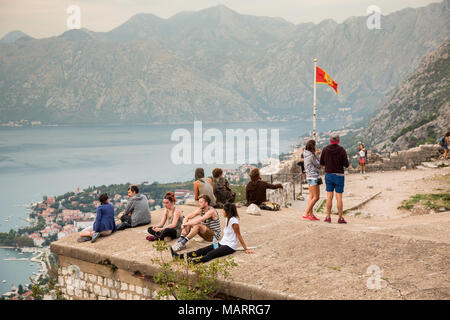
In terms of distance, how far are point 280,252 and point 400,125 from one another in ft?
270

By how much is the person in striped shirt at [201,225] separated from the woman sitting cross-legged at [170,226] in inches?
14.4

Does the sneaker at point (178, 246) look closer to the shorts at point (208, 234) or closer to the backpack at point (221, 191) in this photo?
the shorts at point (208, 234)

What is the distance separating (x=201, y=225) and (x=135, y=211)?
222 cm

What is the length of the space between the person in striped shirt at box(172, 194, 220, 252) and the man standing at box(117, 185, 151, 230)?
1.73 m

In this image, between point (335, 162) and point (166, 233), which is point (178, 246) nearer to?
point (166, 233)

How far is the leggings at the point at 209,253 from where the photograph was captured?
263 inches

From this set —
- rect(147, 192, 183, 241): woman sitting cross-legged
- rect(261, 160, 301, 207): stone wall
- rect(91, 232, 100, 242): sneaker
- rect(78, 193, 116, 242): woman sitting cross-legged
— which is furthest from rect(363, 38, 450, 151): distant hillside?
rect(91, 232, 100, 242): sneaker

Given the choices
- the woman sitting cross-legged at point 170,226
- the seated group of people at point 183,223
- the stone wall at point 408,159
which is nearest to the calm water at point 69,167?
the stone wall at point 408,159

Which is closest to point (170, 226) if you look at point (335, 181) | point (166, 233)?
point (166, 233)

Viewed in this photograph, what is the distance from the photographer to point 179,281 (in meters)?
6.15

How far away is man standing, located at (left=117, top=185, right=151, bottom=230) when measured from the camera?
9016mm

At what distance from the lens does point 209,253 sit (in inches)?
265

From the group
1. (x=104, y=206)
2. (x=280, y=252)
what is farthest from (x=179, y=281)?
(x=104, y=206)

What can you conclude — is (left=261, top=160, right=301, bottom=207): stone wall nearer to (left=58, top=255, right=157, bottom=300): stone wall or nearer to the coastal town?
(left=58, top=255, right=157, bottom=300): stone wall
